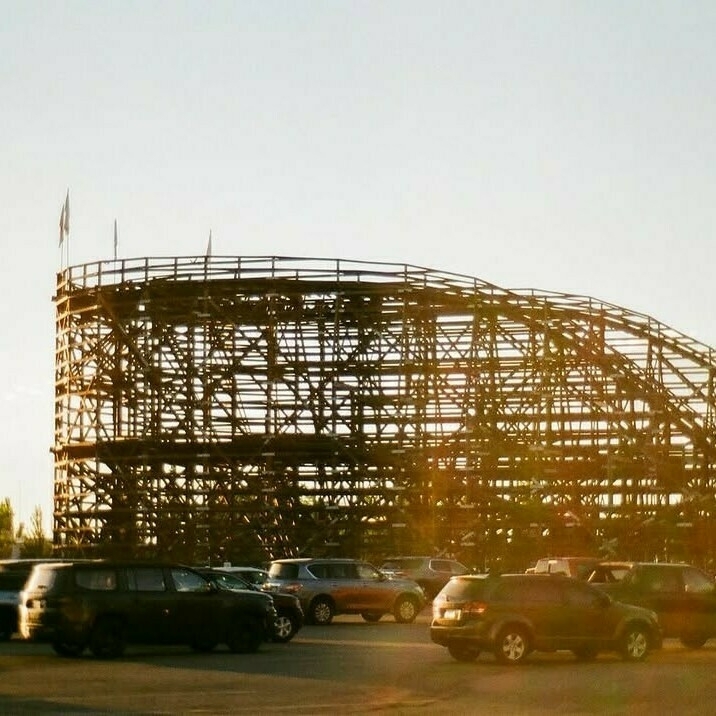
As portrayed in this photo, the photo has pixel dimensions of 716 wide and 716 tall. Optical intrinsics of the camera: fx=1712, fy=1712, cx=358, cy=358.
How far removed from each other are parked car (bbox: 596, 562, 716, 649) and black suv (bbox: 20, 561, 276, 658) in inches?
268

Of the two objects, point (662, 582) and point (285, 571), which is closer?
point (662, 582)

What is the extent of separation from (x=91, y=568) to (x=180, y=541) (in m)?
33.7

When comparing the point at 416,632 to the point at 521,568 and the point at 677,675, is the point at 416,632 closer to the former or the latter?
the point at 677,675

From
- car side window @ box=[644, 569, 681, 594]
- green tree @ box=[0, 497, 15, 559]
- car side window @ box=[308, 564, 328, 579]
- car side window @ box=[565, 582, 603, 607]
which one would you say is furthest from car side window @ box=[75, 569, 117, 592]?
green tree @ box=[0, 497, 15, 559]

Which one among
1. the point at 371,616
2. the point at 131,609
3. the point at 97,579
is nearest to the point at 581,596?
the point at 131,609

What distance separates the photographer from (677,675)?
81.1ft

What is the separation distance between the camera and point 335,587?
3966 cm

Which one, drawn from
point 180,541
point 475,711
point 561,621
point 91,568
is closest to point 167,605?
point 91,568

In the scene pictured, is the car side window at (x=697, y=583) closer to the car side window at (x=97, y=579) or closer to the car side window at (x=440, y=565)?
the car side window at (x=97, y=579)

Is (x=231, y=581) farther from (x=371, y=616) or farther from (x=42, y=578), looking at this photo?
(x=371, y=616)

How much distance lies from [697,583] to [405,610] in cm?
1106

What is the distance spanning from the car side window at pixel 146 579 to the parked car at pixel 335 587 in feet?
31.3

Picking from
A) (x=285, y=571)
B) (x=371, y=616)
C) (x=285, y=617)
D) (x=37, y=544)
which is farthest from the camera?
(x=37, y=544)

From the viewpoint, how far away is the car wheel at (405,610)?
41000 millimetres
